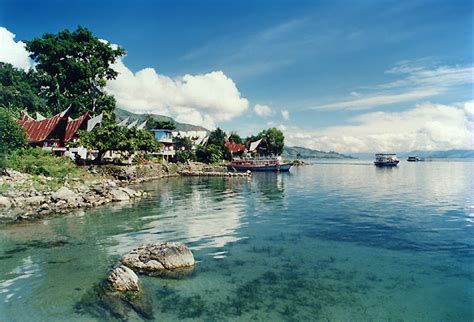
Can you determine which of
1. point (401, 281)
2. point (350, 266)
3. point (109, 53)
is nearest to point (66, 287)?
point (350, 266)

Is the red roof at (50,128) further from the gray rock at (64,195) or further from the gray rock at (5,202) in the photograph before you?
the gray rock at (5,202)

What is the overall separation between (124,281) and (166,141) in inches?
2930

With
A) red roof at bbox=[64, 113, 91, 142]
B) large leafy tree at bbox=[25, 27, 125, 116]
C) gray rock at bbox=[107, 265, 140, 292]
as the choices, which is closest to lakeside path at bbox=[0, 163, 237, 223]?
gray rock at bbox=[107, 265, 140, 292]

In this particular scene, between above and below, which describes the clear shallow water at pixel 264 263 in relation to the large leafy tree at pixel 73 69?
below

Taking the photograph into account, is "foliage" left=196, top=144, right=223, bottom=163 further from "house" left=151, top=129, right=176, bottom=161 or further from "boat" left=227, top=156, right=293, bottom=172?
"house" left=151, top=129, right=176, bottom=161

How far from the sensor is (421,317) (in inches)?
411

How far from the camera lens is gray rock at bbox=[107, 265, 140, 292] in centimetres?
1173

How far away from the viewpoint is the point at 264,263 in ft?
49.5

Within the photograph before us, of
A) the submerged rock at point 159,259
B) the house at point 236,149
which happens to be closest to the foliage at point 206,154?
the house at point 236,149

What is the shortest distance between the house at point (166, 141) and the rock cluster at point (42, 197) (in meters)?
48.2

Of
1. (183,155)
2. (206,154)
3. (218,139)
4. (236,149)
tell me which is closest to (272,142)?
(236,149)

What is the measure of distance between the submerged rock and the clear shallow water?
2.55 ft

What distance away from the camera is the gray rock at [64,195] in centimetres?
2862

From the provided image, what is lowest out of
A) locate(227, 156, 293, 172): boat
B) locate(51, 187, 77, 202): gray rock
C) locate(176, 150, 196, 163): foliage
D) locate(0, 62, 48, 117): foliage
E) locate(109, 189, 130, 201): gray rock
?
locate(109, 189, 130, 201): gray rock
